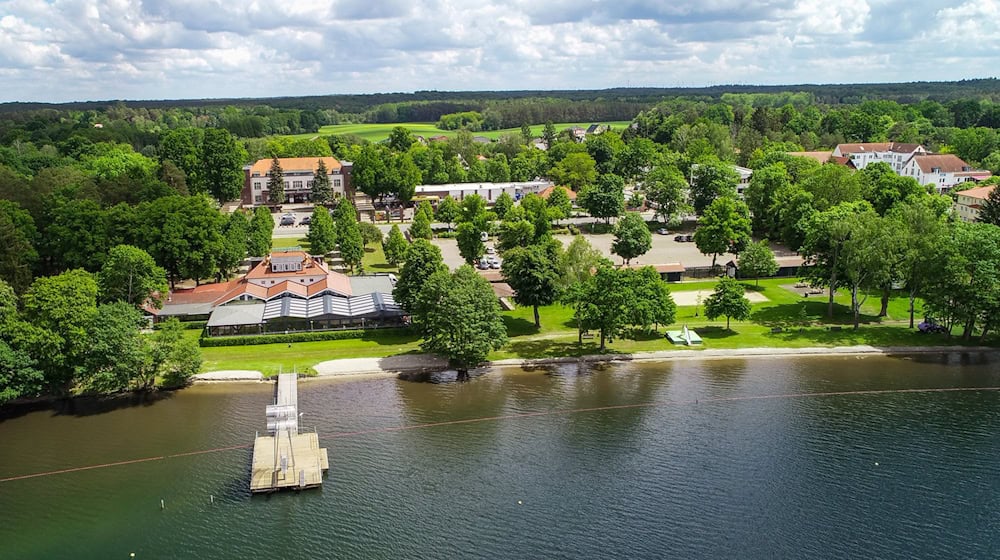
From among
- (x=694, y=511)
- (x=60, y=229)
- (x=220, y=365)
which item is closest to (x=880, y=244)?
(x=694, y=511)

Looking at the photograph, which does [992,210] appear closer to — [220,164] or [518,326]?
[518,326]

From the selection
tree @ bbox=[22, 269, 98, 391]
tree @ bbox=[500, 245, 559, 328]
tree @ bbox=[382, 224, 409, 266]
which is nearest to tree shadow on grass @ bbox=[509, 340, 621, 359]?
tree @ bbox=[500, 245, 559, 328]

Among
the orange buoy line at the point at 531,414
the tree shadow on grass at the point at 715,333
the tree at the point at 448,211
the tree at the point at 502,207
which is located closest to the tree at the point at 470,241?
the tree at the point at 448,211

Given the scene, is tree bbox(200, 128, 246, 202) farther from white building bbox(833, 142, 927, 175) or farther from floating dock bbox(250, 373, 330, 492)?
white building bbox(833, 142, 927, 175)

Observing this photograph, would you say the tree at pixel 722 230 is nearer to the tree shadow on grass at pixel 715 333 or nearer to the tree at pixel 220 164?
the tree shadow on grass at pixel 715 333

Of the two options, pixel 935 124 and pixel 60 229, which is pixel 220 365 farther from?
pixel 935 124

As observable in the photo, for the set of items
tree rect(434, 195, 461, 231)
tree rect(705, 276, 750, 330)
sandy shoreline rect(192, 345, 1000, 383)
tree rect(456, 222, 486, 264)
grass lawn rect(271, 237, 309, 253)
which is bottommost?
sandy shoreline rect(192, 345, 1000, 383)

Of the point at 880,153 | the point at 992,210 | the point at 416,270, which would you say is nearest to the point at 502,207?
the point at 416,270
